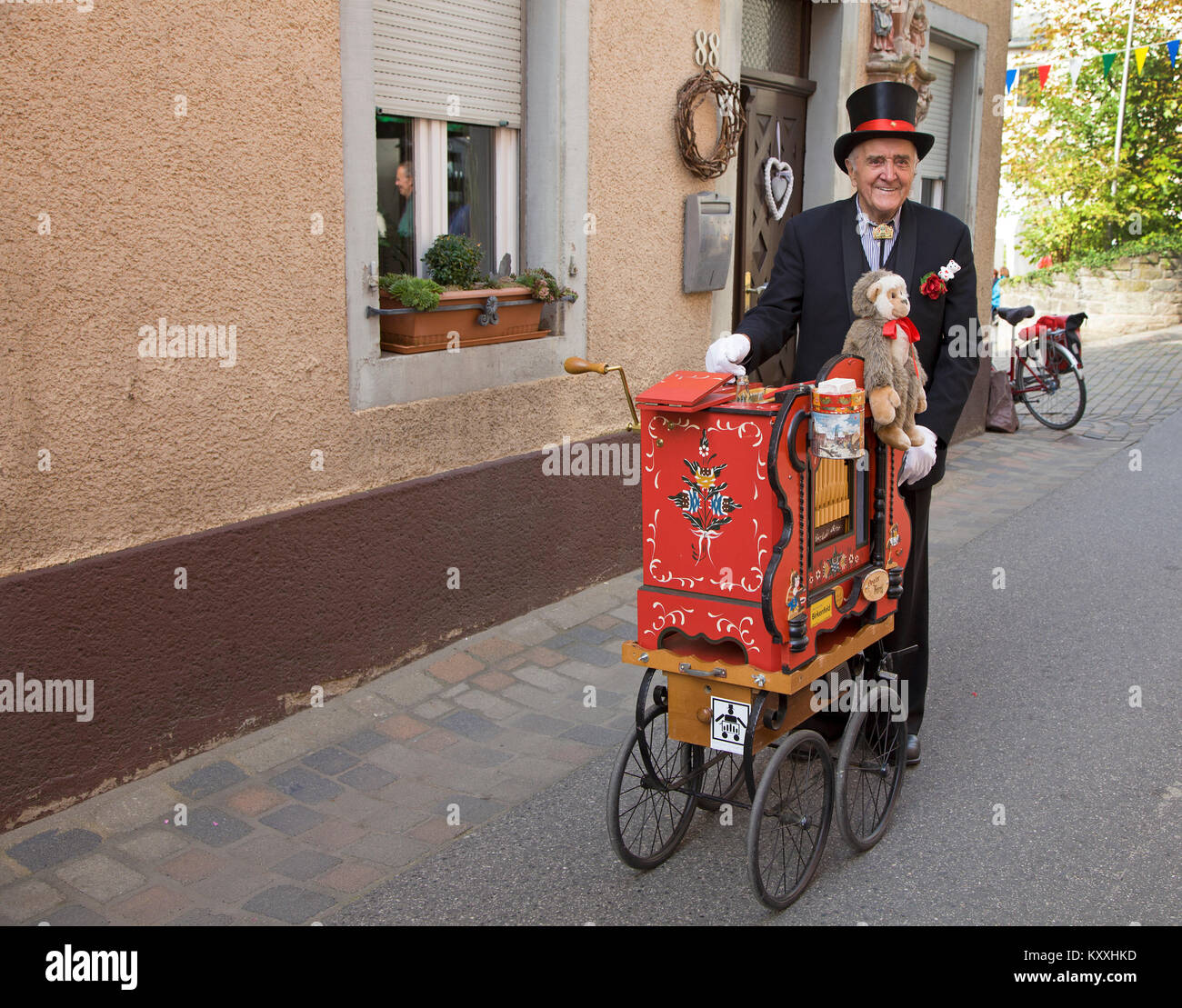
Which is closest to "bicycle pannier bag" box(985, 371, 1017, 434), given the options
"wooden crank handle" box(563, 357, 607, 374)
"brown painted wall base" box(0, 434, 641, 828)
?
"brown painted wall base" box(0, 434, 641, 828)

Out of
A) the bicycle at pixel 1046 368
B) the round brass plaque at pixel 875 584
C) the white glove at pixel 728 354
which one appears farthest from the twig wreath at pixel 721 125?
the bicycle at pixel 1046 368

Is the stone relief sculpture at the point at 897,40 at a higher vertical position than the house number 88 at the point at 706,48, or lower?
higher

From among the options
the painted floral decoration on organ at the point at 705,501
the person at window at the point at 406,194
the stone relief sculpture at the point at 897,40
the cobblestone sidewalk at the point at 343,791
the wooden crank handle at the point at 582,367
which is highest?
the stone relief sculpture at the point at 897,40

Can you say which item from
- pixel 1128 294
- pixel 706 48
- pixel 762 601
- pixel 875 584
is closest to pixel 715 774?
pixel 875 584

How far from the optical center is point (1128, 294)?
20188 mm

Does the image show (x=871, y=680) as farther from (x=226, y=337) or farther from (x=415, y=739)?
(x=226, y=337)

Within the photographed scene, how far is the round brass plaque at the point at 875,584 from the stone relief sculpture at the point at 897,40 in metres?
5.74

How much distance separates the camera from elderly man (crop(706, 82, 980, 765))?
13.2ft

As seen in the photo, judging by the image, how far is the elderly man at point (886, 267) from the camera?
401 centimetres

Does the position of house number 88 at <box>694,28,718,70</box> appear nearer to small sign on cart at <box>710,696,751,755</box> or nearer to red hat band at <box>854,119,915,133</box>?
red hat band at <box>854,119,915,133</box>

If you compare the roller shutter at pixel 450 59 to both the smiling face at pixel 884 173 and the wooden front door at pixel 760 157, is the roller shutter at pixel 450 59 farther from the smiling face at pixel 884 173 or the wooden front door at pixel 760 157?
the wooden front door at pixel 760 157

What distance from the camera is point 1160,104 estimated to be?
20.3 m
